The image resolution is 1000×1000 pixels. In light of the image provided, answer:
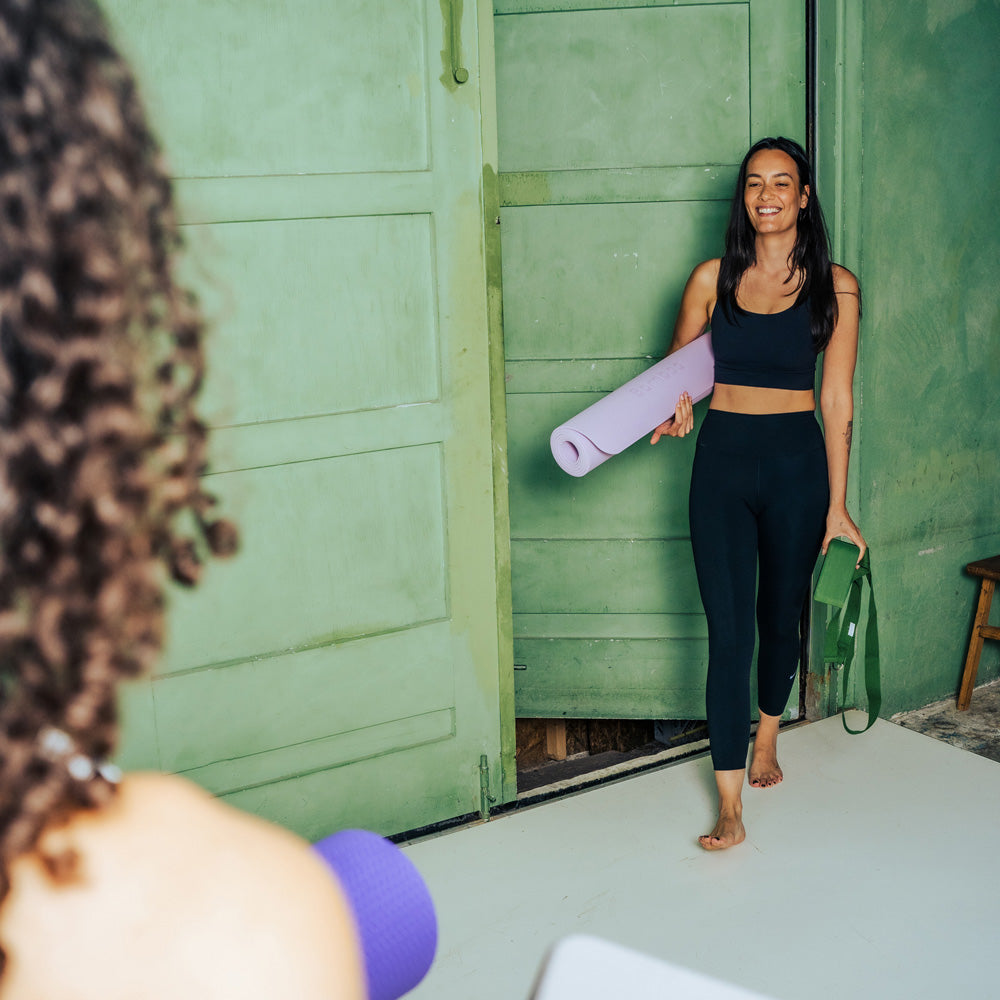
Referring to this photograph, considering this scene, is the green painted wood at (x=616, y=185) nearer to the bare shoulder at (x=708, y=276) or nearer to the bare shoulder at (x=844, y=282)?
the bare shoulder at (x=708, y=276)

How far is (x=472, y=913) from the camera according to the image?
94.2 inches

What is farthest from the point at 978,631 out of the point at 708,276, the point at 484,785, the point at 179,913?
Result: the point at 179,913

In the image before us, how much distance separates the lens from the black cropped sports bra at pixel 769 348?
2.54 metres

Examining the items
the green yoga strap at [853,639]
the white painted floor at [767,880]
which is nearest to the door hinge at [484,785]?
the white painted floor at [767,880]

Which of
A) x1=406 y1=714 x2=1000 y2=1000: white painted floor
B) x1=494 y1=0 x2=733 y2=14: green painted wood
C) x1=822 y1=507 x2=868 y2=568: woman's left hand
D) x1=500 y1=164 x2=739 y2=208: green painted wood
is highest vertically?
x1=494 y1=0 x2=733 y2=14: green painted wood

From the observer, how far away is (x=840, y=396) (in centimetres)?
268

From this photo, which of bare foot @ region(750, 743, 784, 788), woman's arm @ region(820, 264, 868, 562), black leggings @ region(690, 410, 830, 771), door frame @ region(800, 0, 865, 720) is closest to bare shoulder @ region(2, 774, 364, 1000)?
black leggings @ region(690, 410, 830, 771)

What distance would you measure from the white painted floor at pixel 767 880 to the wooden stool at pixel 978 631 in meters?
0.42

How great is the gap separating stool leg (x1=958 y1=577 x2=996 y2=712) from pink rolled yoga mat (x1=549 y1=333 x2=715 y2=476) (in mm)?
1408

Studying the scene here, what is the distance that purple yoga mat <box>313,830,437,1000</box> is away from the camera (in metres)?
0.85

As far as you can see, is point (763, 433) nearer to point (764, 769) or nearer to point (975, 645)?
point (764, 769)

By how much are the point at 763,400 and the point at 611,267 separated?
780 millimetres

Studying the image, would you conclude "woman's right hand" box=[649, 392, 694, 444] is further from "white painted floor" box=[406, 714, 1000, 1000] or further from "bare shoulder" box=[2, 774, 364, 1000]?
"bare shoulder" box=[2, 774, 364, 1000]

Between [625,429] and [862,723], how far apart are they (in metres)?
1.39
